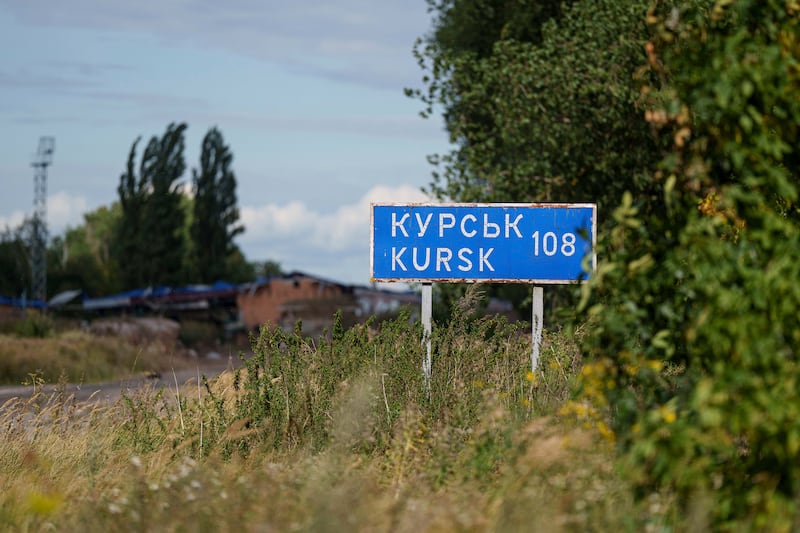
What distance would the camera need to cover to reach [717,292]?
550cm

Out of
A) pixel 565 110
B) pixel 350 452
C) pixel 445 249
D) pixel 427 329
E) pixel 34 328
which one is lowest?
pixel 350 452

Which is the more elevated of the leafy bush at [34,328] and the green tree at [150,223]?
the green tree at [150,223]

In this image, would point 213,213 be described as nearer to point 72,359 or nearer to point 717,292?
point 72,359

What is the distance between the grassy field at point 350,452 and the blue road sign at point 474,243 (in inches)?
25.7

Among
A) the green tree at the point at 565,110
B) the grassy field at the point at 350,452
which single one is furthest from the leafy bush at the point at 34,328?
the grassy field at the point at 350,452

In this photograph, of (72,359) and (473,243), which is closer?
(473,243)

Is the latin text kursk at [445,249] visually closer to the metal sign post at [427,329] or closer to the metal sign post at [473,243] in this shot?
the metal sign post at [473,243]

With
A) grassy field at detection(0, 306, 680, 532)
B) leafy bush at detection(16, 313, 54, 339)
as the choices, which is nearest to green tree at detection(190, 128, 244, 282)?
leafy bush at detection(16, 313, 54, 339)

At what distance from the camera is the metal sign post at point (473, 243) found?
11.5 m

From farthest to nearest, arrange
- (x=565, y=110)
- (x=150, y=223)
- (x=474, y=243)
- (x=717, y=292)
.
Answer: (x=150, y=223)
(x=565, y=110)
(x=474, y=243)
(x=717, y=292)

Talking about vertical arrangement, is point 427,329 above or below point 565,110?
below

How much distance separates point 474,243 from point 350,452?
343cm

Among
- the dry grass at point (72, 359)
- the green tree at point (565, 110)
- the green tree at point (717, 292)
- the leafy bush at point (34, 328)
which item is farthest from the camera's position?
the leafy bush at point (34, 328)

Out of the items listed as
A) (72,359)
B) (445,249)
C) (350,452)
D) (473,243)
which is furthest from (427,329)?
(72,359)
